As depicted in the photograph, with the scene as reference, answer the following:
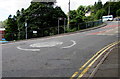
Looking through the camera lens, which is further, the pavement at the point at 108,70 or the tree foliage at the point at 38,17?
the tree foliage at the point at 38,17

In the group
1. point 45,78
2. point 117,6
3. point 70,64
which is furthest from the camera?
point 117,6

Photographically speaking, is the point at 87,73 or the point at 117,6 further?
the point at 117,6

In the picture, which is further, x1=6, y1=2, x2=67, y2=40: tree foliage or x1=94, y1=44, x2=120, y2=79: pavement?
x1=6, y1=2, x2=67, y2=40: tree foliage

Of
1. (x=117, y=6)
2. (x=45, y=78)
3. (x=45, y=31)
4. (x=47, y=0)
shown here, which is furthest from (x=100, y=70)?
(x=117, y=6)

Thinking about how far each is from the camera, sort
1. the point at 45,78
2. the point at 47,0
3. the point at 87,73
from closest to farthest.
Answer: the point at 45,78
the point at 87,73
the point at 47,0

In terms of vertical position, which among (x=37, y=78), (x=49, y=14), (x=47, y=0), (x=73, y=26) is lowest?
(x=37, y=78)

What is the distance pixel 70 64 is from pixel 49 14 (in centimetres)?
3270

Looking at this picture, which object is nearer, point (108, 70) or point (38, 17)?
point (108, 70)

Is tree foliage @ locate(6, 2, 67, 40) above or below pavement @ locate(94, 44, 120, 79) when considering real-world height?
above

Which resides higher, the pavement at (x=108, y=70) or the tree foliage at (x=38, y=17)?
the tree foliage at (x=38, y=17)

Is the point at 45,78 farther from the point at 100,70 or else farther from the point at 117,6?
the point at 117,6

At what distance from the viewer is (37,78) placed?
6.41 meters

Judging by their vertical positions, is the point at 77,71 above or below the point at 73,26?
below

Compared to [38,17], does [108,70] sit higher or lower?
lower
